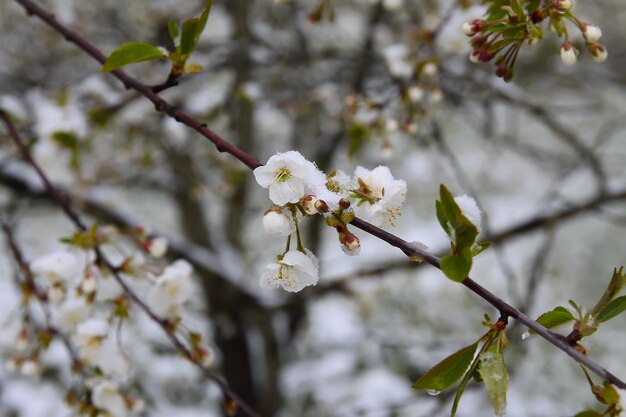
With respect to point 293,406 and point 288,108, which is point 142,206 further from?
point 288,108

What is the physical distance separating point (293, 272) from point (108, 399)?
1.59 feet

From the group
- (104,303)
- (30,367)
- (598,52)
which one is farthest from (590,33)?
(30,367)

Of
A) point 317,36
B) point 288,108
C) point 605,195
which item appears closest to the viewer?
point 605,195

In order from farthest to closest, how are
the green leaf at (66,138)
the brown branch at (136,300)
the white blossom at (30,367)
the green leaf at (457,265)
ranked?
the green leaf at (66,138)
the white blossom at (30,367)
the brown branch at (136,300)
the green leaf at (457,265)

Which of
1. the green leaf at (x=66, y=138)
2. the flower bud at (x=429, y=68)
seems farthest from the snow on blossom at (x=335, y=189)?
the green leaf at (x=66, y=138)

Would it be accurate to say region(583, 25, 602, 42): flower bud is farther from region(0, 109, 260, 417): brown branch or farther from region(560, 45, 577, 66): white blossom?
region(0, 109, 260, 417): brown branch

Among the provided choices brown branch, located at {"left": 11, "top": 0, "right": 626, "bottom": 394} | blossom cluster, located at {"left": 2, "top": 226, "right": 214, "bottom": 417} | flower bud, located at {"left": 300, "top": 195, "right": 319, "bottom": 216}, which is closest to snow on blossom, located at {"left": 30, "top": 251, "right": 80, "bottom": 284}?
blossom cluster, located at {"left": 2, "top": 226, "right": 214, "bottom": 417}

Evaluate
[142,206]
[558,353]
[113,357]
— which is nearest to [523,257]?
[558,353]

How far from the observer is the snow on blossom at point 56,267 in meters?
0.99

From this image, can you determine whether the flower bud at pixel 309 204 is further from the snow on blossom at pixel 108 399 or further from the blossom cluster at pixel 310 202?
the snow on blossom at pixel 108 399

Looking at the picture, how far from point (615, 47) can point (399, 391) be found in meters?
2.45

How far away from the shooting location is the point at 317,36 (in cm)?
313

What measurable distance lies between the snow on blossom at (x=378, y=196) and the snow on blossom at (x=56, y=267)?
1.89 ft

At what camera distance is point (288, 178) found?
1.94 feet
